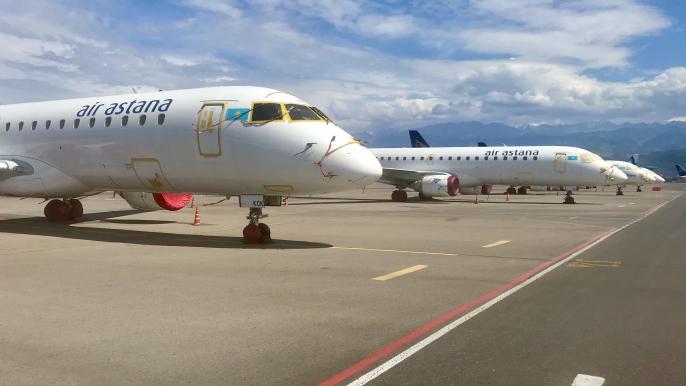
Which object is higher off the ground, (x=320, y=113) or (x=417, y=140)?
(x=417, y=140)

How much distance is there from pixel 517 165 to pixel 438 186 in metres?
5.39

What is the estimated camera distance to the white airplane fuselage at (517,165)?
34.7m

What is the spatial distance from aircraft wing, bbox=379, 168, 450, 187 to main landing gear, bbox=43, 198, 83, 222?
2078 centimetres

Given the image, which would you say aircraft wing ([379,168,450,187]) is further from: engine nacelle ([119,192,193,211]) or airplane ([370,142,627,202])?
engine nacelle ([119,192,193,211])

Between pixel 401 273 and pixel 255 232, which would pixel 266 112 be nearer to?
pixel 255 232

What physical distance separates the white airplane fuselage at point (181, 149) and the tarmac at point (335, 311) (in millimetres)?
1688

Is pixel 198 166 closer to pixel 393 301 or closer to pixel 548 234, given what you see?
pixel 393 301

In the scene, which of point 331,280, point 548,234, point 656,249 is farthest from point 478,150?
point 331,280

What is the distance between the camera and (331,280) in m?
9.48

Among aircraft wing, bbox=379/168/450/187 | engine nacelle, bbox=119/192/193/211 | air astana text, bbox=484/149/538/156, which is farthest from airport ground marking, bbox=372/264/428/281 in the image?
air astana text, bbox=484/149/538/156

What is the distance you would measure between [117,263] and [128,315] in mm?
4371

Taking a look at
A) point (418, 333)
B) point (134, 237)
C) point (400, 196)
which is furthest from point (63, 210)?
point (400, 196)

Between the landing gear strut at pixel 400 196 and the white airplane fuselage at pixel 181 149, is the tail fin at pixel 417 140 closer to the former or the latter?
the landing gear strut at pixel 400 196

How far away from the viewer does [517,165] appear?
3616 centimetres
